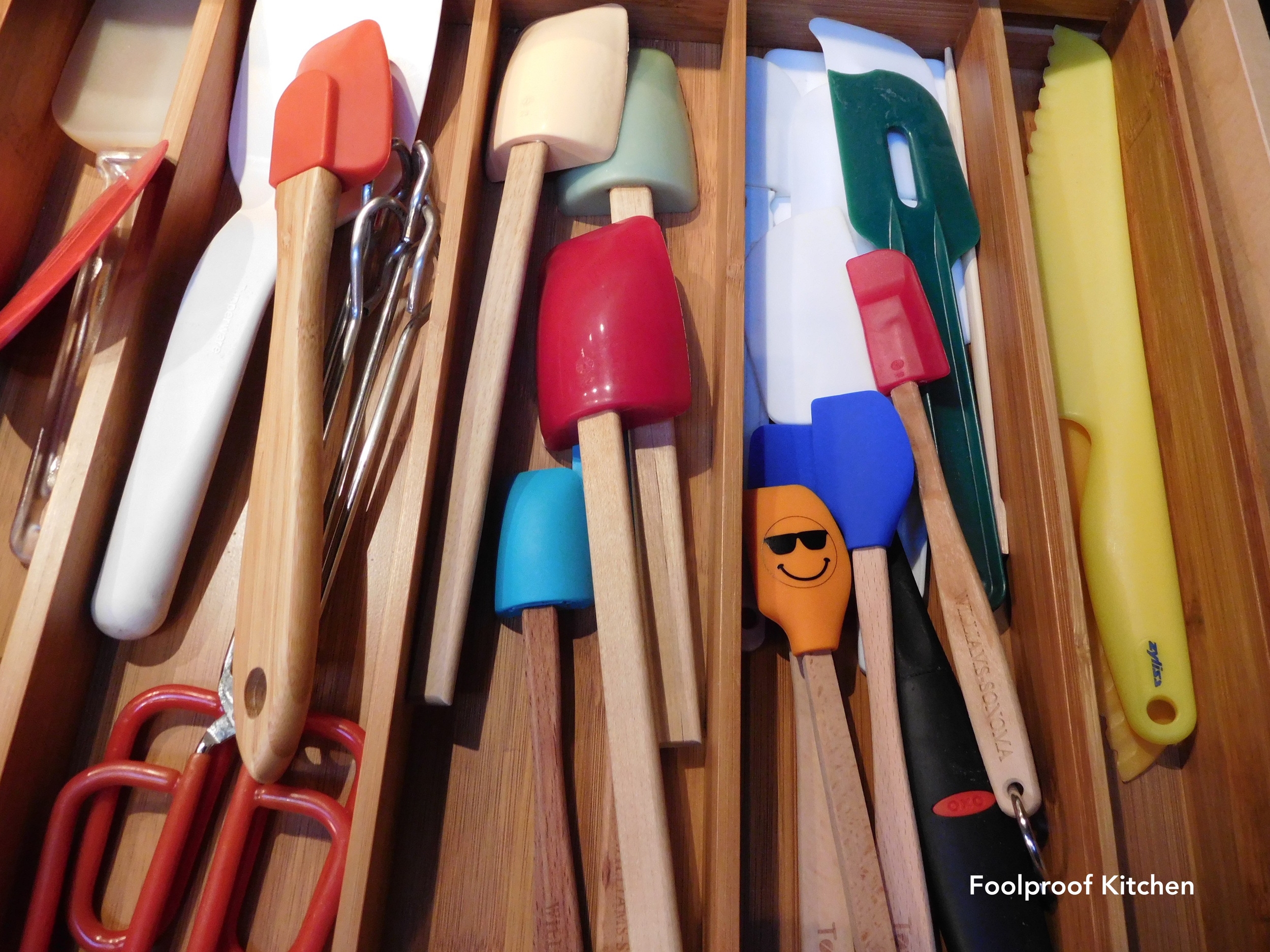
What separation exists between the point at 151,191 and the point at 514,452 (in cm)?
39

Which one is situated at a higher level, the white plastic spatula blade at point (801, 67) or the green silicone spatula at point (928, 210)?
the white plastic spatula blade at point (801, 67)

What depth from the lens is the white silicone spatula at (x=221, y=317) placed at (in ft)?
1.88

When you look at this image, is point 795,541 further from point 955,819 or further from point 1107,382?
point 1107,382

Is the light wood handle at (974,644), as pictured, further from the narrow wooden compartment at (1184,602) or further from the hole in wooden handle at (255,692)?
the hole in wooden handle at (255,692)

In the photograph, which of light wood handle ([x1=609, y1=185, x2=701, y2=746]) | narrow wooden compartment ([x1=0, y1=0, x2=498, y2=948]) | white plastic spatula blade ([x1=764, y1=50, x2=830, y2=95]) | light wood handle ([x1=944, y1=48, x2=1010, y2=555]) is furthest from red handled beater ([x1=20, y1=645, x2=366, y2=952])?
white plastic spatula blade ([x1=764, y1=50, x2=830, y2=95])

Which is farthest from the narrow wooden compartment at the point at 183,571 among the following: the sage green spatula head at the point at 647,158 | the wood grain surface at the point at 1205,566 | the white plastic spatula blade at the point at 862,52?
the wood grain surface at the point at 1205,566

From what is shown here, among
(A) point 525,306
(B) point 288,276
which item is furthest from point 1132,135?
(B) point 288,276

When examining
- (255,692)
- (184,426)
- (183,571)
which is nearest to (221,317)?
(184,426)

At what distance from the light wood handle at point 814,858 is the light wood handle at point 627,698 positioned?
0.11 meters

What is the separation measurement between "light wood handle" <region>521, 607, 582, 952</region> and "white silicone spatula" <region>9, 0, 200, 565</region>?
42 cm

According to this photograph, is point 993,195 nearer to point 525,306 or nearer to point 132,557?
point 525,306

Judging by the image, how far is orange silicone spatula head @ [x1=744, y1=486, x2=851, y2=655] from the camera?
60 cm

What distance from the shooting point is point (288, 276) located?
58 cm

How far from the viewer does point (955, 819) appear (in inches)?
21.9
